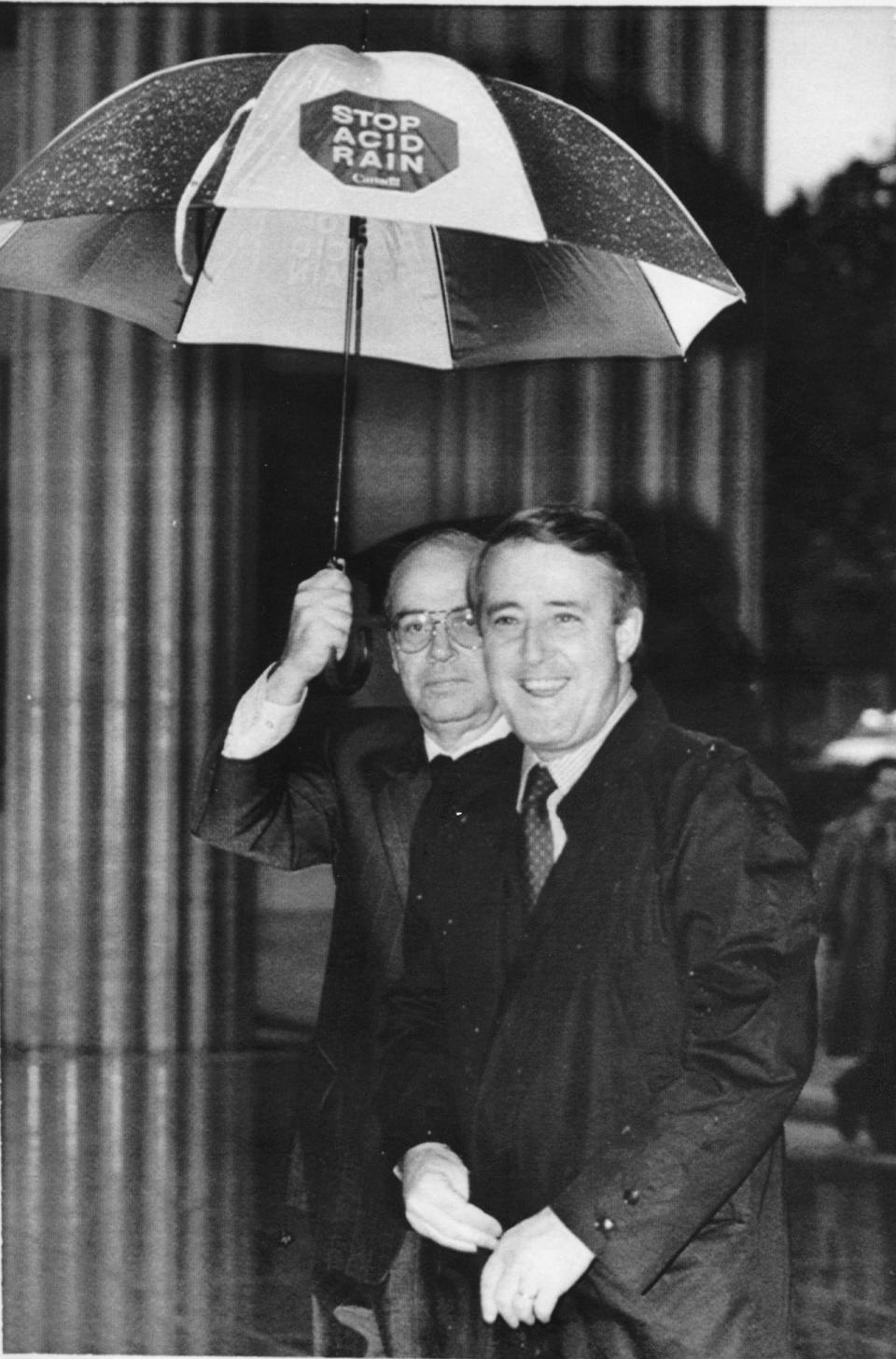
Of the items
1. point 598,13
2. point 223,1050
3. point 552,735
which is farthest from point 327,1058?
point 598,13

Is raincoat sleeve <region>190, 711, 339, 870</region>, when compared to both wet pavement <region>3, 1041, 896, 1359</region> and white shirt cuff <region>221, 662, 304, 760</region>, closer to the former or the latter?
white shirt cuff <region>221, 662, 304, 760</region>

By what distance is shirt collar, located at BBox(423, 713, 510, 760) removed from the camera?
13.2 feet

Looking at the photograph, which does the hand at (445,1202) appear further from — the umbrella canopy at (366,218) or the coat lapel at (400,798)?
the umbrella canopy at (366,218)

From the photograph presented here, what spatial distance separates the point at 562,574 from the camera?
3863 millimetres

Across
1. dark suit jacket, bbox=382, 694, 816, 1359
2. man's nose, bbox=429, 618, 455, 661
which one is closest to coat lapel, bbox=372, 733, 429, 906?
dark suit jacket, bbox=382, 694, 816, 1359

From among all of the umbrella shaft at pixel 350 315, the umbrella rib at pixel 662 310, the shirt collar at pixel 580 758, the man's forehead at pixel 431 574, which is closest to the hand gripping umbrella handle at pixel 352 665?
the man's forehead at pixel 431 574

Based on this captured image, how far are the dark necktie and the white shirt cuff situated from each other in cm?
65

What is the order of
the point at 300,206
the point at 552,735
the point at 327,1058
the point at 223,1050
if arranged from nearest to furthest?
the point at 300,206
the point at 552,735
the point at 327,1058
the point at 223,1050

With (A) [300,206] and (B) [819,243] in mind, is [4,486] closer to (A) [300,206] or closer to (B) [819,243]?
(A) [300,206]

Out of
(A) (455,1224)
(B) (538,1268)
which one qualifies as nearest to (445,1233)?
(A) (455,1224)

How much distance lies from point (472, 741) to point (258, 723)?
54cm

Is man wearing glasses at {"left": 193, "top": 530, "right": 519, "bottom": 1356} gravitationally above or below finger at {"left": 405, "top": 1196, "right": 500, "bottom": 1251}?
above

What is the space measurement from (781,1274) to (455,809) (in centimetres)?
125

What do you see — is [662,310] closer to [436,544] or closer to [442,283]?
[442,283]
